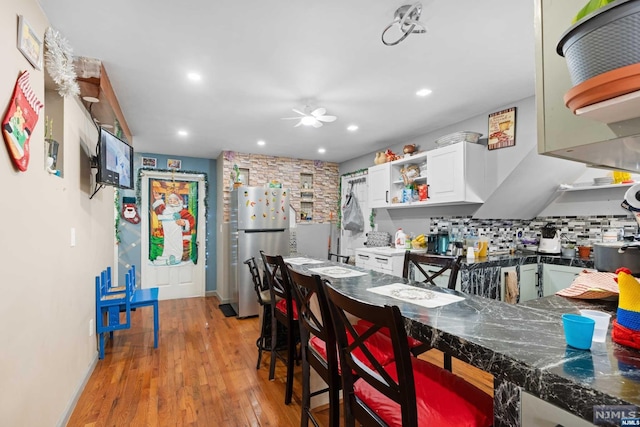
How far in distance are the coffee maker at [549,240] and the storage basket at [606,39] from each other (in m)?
3.42

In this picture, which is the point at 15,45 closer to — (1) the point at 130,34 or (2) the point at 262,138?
(1) the point at 130,34

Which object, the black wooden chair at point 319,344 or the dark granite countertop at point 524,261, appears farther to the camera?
the dark granite countertop at point 524,261

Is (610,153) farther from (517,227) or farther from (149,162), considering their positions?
(149,162)

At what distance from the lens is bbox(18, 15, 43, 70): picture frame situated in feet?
4.80

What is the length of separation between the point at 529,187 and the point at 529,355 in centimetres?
313

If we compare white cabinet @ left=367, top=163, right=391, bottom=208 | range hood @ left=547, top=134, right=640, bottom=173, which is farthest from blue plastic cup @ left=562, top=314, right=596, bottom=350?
white cabinet @ left=367, top=163, right=391, bottom=208

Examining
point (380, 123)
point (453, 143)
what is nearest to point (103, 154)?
point (380, 123)

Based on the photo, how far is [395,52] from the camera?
7.07 feet

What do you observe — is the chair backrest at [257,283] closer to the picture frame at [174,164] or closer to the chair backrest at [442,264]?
the chair backrest at [442,264]

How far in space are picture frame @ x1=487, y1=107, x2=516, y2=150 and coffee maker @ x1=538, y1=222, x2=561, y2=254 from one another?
3.86ft

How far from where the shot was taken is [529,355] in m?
0.83

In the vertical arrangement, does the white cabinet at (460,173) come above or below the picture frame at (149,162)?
below

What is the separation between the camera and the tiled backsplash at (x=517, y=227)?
10.4 ft

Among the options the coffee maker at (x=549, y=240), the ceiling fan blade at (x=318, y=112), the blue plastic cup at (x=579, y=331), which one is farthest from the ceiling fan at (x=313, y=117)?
the coffee maker at (x=549, y=240)
